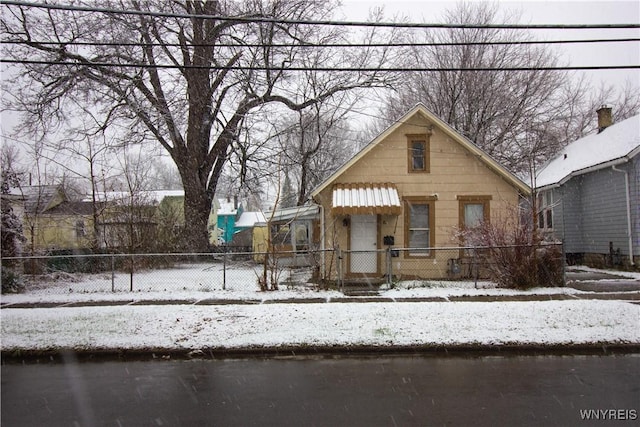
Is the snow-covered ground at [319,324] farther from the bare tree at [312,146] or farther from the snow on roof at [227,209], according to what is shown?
the snow on roof at [227,209]

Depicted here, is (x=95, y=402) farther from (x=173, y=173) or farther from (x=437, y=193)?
(x=173, y=173)

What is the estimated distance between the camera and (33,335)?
8203mm

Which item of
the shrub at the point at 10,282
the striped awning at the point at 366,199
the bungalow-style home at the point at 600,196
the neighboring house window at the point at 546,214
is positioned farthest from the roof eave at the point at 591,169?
the shrub at the point at 10,282

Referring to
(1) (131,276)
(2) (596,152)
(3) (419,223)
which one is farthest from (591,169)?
(1) (131,276)

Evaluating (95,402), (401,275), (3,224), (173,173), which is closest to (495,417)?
(95,402)

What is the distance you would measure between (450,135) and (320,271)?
6190mm

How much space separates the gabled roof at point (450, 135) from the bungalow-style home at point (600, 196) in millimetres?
1555

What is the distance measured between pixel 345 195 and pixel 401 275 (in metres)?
3.11

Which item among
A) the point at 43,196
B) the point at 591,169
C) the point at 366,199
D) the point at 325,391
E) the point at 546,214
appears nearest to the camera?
the point at 325,391

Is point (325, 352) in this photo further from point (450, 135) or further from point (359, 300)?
point (450, 135)

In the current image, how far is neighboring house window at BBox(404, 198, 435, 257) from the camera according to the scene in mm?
14969

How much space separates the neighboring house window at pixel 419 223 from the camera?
1497 centimetres

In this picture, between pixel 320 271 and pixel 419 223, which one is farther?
pixel 419 223

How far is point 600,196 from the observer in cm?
1811
